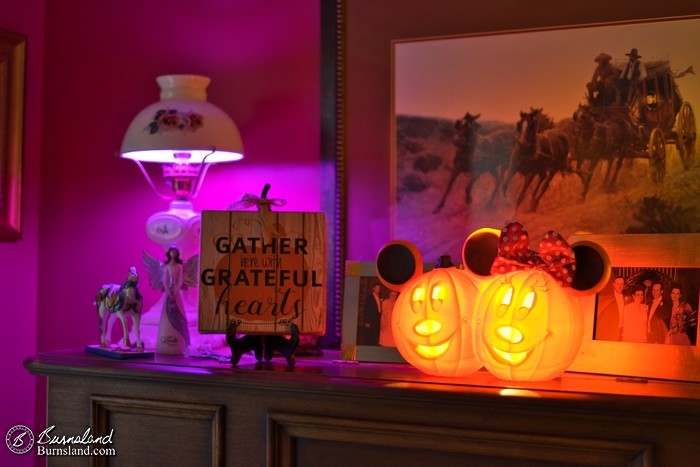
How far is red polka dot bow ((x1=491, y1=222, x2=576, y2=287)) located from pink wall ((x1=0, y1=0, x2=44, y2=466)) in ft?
4.70

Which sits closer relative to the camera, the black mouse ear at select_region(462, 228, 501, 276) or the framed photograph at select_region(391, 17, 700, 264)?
the black mouse ear at select_region(462, 228, 501, 276)

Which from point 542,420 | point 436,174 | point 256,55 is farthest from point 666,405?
point 256,55

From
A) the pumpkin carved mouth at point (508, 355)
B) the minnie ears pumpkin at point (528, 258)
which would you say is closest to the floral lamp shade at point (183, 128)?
the minnie ears pumpkin at point (528, 258)

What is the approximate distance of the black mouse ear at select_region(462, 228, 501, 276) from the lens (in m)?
1.61

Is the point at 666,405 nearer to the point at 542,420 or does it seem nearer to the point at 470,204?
the point at 542,420

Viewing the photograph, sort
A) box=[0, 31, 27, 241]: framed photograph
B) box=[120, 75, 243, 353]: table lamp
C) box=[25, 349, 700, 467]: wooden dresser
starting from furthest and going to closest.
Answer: box=[0, 31, 27, 241]: framed photograph
box=[120, 75, 243, 353]: table lamp
box=[25, 349, 700, 467]: wooden dresser

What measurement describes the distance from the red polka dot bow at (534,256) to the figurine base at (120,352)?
80 centimetres

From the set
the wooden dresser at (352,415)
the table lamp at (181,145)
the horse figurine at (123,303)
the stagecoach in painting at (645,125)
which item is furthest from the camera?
the table lamp at (181,145)

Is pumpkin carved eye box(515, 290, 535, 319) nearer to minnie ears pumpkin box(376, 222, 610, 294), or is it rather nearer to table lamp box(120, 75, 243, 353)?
minnie ears pumpkin box(376, 222, 610, 294)

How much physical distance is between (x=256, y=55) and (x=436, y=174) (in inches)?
23.9

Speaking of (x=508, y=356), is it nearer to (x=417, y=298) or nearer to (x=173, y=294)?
(x=417, y=298)

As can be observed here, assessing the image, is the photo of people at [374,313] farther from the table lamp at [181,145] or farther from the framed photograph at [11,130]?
the framed photograph at [11,130]

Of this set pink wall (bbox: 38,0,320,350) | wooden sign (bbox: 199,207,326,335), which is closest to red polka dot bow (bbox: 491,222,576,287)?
wooden sign (bbox: 199,207,326,335)

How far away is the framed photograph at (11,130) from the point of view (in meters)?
2.26
